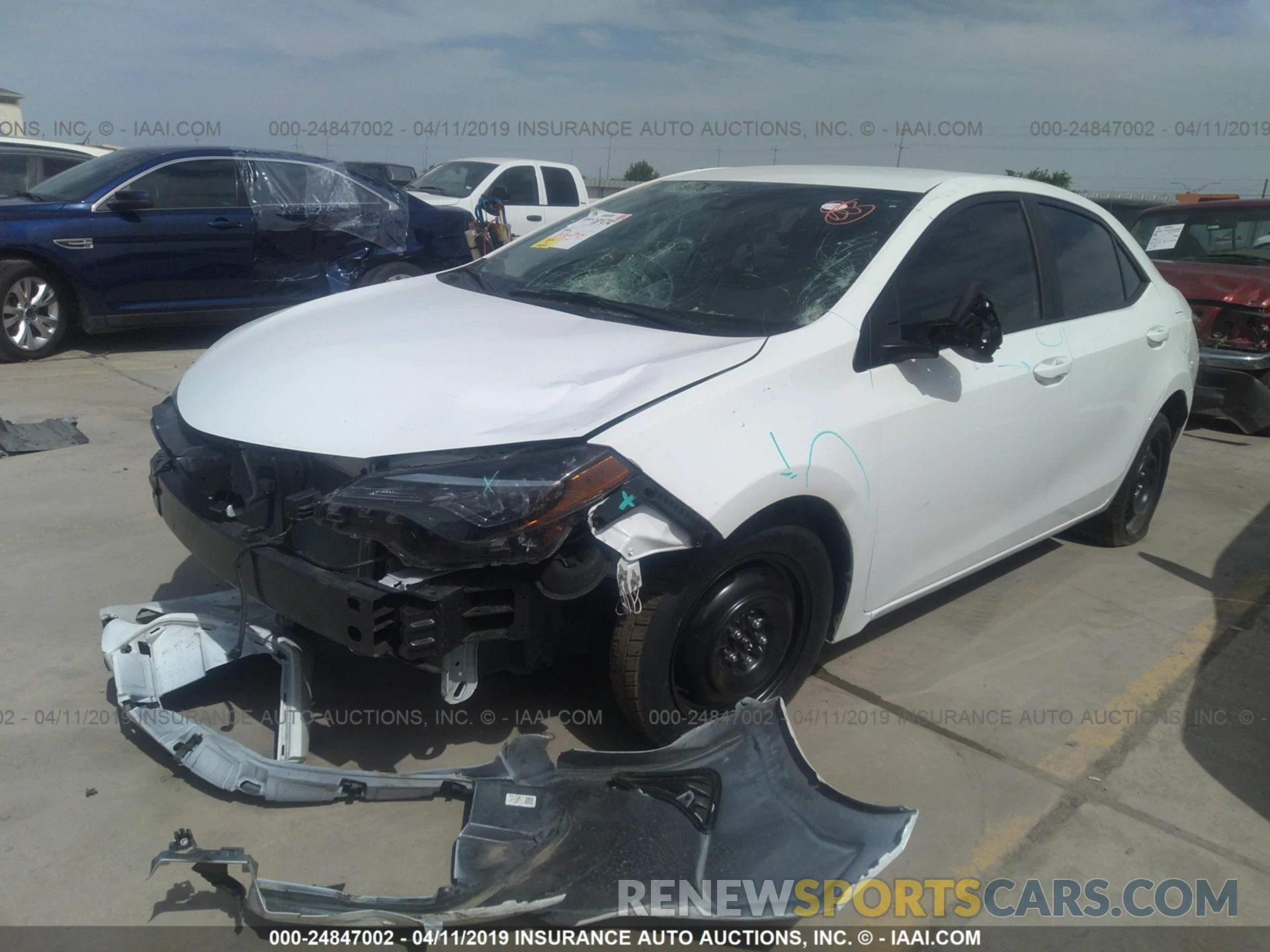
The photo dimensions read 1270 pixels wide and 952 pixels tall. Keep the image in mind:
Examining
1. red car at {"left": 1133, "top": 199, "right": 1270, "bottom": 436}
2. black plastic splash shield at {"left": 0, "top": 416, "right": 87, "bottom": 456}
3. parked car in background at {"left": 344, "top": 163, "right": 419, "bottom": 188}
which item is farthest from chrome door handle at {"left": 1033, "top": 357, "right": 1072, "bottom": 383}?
parked car in background at {"left": 344, "top": 163, "right": 419, "bottom": 188}

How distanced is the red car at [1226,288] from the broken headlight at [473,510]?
6421 millimetres

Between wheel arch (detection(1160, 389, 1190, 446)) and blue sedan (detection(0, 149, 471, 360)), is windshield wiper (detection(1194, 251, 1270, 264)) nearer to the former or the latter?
wheel arch (detection(1160, 389, 1190, 446))

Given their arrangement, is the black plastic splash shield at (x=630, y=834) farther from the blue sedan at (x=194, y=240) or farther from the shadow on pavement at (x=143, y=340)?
the shadow on pavement at (x=143, y=340)

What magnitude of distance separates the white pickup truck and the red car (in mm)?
7414

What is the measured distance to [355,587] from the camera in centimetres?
246

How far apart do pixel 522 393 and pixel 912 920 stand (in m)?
1.66

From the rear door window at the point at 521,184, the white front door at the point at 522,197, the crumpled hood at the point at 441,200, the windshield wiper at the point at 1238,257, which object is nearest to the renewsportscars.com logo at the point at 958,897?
the windshield wiper at the point at 1238,257

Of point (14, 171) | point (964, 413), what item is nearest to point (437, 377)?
point (964, 413)

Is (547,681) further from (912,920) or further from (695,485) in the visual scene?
(912,920)

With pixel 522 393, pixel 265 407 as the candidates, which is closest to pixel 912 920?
pixel 522 393

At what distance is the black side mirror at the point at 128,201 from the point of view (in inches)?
305

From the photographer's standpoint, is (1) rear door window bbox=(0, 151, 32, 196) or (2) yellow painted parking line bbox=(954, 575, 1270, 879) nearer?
(2) yellow painted parking line bbox=(954, 575, 1270, 879)

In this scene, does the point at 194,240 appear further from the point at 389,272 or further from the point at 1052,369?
the point at 1052,369

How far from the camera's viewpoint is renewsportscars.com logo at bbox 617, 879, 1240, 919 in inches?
93.4
